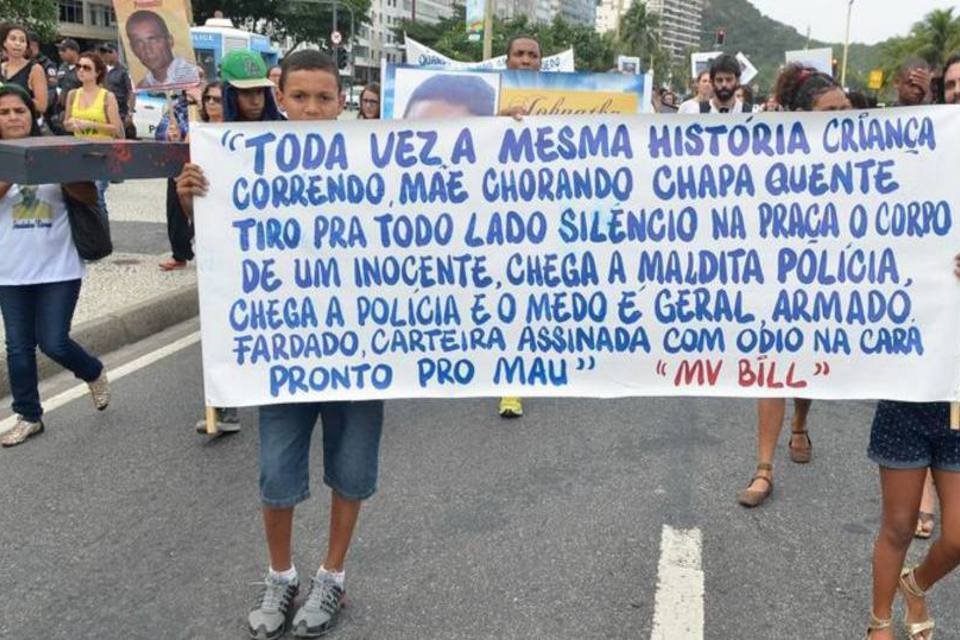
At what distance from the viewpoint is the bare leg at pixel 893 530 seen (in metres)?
2.71

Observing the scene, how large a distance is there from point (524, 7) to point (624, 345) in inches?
5992

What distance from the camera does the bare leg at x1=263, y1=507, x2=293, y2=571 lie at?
294 cm

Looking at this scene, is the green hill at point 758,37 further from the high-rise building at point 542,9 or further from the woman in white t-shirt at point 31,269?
the woman in white t-shirt at point 31,269

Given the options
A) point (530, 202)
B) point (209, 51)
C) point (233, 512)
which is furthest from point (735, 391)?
point (209, 51)

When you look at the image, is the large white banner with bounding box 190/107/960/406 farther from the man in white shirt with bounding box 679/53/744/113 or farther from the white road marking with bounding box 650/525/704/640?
the man in white shirt with bounding box 679/53/744/113

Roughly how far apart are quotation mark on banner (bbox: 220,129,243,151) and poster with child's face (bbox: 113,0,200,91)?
149 inches

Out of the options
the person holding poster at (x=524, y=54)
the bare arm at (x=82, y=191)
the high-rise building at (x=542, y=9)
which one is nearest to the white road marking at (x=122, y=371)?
the bare arm at (x=82, y=191)

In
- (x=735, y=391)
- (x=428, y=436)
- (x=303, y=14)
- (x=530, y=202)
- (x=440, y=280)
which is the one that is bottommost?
(x=428, y=436)

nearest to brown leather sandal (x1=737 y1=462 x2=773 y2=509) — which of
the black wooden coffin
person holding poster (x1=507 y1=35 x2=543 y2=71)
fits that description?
the black wooden coffin

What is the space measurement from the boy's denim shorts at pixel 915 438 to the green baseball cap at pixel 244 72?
107 inches

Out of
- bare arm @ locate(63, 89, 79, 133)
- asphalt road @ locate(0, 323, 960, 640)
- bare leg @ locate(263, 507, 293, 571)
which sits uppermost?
bare arm @ locate(63, 89, 79, 133)

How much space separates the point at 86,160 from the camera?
3.21 m

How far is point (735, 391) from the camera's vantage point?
A: 118 inches

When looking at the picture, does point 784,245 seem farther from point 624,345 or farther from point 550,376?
point 550,376
